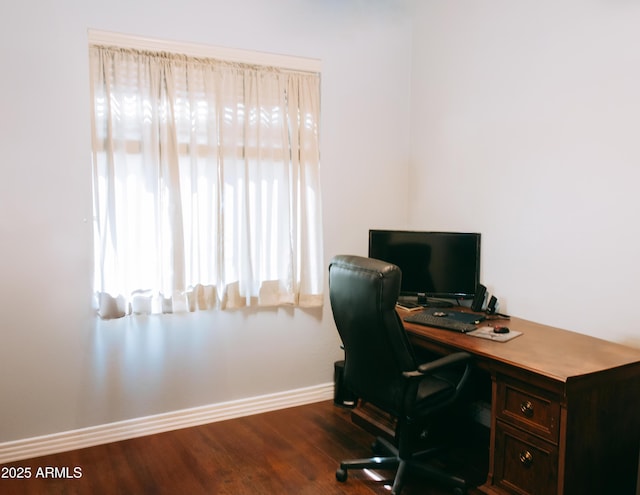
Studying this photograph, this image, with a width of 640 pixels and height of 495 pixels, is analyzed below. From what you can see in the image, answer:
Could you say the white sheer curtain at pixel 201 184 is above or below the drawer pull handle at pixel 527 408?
above

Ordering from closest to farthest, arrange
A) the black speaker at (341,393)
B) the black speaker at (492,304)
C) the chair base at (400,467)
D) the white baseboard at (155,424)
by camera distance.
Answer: the chair base at (400,467), the white baseboard at (155,424), the black speaker at (492,304), the black speaker at (341,393)

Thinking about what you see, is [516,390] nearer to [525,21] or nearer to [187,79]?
[525,21]

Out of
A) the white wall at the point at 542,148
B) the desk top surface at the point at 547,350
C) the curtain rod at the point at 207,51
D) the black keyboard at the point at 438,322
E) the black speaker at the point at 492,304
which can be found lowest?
the desk top surface at the point at 547,350

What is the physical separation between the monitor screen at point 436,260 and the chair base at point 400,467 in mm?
986

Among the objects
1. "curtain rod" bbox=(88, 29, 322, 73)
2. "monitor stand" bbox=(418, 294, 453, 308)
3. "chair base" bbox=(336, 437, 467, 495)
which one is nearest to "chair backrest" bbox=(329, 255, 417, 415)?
"chair base" bbox=(336, 437, 467, 495)

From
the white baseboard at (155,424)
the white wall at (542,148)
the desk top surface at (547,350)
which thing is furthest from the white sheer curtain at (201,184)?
the desk top surface at (547,350)

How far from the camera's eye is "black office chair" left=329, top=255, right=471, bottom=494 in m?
2.18

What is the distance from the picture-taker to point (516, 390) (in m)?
2.19

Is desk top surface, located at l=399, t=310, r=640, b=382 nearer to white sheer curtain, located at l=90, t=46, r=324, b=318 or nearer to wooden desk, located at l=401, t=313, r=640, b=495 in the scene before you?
wooden desk, located at l=401, t=313, r=640, b=495

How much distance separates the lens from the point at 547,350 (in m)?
2.29

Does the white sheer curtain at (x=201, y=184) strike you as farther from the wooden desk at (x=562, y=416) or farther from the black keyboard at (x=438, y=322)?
the wooden desk at (x=562, y=416)

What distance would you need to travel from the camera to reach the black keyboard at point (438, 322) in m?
2.64

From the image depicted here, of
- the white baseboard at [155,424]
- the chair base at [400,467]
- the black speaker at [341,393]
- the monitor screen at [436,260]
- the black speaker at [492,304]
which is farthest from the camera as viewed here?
the black speaker at [341,393]

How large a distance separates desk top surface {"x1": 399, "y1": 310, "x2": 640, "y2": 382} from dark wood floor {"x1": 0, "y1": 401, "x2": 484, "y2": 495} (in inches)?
28.9
